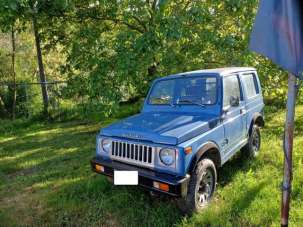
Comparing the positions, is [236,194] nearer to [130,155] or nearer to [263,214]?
[263,214]

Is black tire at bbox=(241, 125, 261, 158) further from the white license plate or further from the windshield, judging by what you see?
the white license plate

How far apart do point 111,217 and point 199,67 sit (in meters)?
4.53

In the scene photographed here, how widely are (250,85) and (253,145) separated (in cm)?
108

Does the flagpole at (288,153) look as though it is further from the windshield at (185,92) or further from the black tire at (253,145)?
the black tire at (253,145)

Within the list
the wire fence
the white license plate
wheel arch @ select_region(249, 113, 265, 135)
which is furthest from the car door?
the wire fence

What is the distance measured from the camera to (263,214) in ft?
11.9

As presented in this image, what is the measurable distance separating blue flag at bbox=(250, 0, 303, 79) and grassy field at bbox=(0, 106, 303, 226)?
2.02m

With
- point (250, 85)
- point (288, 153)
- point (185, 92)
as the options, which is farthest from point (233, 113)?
point (288, 153)

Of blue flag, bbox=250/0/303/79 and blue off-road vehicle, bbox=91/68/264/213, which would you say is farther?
blue off-road vehicle, bbox=91/68/264/213

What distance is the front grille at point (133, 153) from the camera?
3576mm

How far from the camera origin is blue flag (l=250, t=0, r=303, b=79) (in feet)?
7.47

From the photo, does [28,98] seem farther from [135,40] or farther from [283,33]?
[283,33]

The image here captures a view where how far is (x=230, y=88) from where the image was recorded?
4648 mm

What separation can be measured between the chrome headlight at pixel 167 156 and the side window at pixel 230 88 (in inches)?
52.0
